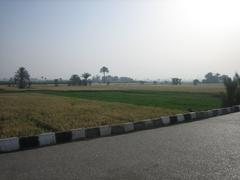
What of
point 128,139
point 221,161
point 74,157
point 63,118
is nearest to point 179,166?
point 221,161

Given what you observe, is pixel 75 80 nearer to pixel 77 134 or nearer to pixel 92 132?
pixel 92 132

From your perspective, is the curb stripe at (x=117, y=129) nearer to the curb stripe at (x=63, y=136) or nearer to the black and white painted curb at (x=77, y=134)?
the black and white painted curb at (x=77, y=134)

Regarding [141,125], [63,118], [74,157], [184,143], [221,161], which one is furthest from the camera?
[63,118]

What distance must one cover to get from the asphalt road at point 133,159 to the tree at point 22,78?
3465 inches

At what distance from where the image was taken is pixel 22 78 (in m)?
96.1

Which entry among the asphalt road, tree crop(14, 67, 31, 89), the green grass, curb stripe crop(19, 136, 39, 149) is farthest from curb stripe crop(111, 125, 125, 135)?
tree crop(14, 67, 31, 89)

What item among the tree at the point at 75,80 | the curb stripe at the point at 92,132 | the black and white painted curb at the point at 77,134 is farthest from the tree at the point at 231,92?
the tree at the point at 75,80

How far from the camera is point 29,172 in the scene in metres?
6.45

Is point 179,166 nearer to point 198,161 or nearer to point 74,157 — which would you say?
point 198,161

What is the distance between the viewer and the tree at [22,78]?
94438mm

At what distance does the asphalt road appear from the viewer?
623cm

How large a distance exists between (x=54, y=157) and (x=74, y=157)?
520 mm

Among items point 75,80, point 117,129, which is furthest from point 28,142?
point 75,80

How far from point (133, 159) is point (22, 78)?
308ft
